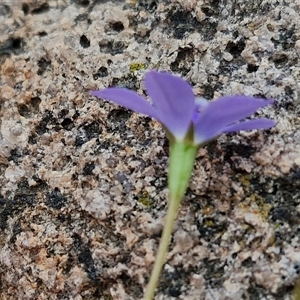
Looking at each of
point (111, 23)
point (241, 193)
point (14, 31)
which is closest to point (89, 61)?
point (111, 23)

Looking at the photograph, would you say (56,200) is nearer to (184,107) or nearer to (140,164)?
(140,164)

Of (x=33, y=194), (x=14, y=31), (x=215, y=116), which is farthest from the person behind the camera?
(x=14, y=31)

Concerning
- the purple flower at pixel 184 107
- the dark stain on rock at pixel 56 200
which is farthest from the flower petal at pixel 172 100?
the dark stain on rock at pixel 56 200

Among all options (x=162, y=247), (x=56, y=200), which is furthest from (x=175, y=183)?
(x=56, y=200)

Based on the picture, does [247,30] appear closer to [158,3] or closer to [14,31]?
[158,3]

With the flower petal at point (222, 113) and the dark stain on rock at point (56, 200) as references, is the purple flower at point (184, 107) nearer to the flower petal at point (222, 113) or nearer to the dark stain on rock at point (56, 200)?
the flower petal at point (222, 113)

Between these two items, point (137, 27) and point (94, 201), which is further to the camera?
point (137, 27)

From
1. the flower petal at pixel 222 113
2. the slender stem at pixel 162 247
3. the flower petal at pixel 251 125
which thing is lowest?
the slender stem at pixel 162 247

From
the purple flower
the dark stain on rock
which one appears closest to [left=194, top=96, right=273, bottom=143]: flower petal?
the purple flower
